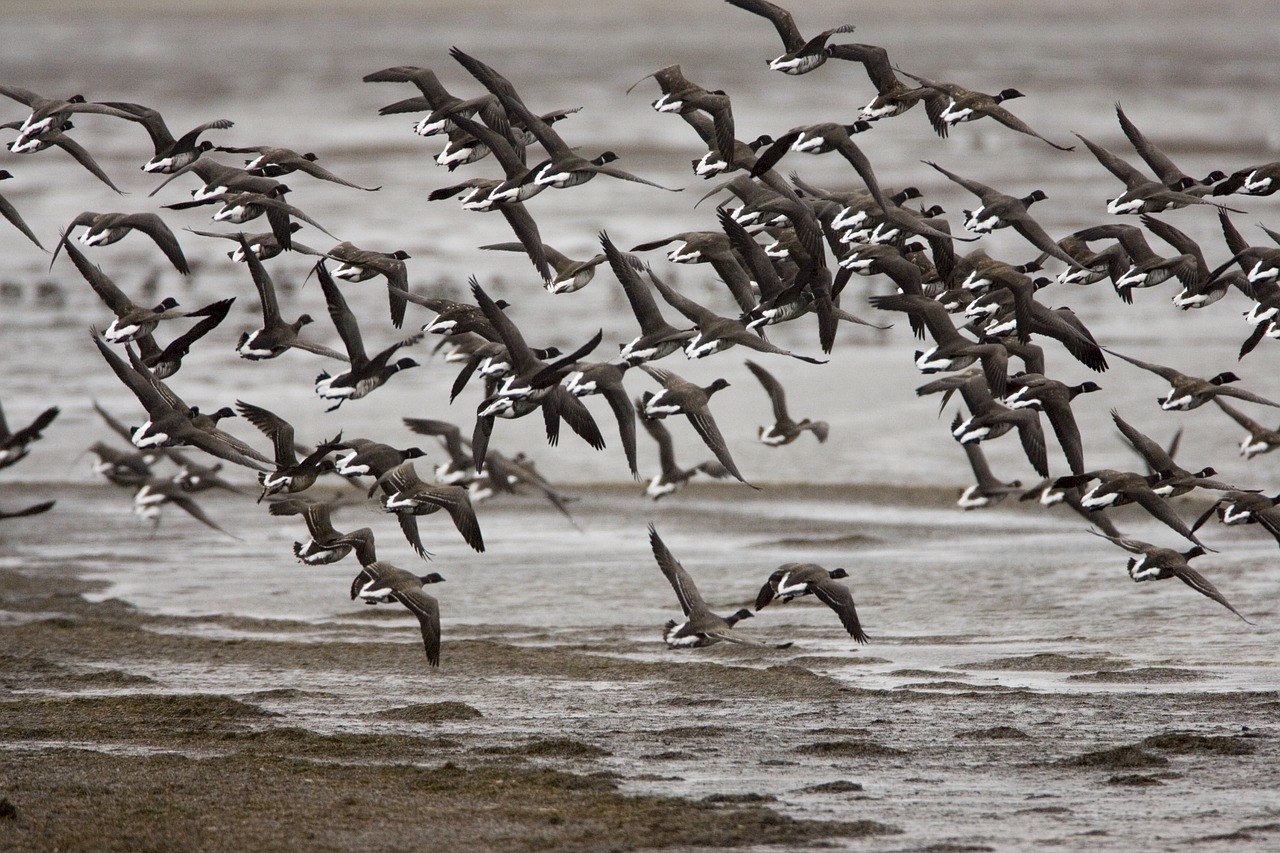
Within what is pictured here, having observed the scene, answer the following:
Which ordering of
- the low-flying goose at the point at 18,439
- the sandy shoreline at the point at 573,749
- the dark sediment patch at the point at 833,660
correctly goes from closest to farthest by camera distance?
1. the sandy shoreline at the point at 573,749
2. the dark sediment patch at the point at 833,660
3. the low-flying goose at the point at 18,439

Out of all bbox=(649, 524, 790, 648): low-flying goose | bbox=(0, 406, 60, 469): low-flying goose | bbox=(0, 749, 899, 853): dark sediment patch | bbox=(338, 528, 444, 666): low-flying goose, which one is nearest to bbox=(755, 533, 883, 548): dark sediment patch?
bbox=(649, 524, 790, 648): low-flying goose

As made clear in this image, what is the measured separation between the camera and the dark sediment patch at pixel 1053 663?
1480cm

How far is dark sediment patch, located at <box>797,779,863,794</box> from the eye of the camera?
37.5 feet

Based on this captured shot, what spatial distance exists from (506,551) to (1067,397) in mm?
7965

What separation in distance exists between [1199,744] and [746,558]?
8199 millimetres

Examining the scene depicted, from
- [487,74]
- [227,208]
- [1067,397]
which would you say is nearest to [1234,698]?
[1067,397]

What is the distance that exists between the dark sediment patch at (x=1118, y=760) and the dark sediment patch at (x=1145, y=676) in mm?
2168

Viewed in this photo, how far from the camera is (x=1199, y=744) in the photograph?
12.2m

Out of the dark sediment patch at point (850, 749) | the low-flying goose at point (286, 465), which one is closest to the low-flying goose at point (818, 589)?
the dark sediment patch at point (850, 749)

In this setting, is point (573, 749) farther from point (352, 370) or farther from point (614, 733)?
point (352, 370)

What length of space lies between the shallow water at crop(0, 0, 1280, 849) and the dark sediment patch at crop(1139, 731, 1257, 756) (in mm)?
218

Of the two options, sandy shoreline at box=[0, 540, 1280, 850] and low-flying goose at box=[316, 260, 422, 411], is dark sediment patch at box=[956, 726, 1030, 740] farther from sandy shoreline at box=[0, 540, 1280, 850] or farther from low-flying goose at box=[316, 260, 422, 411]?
low-flying goose at box=[316, 260, 422, 411]

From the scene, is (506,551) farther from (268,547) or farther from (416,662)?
(416,662)

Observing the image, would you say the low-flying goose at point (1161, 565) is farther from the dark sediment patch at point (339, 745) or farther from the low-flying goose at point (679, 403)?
the dark sediment patch at point (339, 745)
